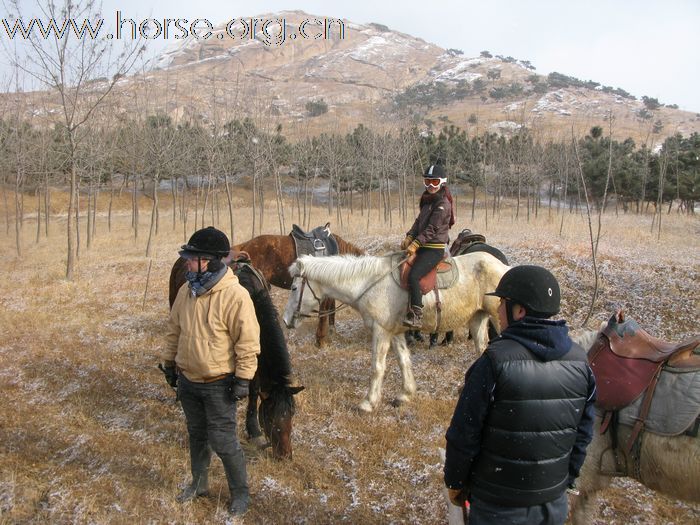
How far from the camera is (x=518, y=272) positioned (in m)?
2.14

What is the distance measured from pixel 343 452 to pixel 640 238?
16.3 m

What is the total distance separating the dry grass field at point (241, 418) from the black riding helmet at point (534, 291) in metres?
2.61

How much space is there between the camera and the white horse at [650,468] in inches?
108

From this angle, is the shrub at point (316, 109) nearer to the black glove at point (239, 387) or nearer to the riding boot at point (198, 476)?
the riding boot at point (198, 476)

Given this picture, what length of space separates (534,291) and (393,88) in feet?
396

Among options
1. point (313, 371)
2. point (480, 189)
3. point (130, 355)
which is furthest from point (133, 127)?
point (480, 189)

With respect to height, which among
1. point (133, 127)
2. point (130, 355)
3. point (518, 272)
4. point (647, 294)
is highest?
point (133, 127)

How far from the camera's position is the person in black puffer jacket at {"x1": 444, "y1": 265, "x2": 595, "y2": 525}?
2.01 meters

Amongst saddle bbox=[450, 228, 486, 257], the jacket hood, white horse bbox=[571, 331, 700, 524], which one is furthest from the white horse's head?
the jacket hood

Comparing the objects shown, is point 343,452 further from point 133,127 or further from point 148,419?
point 133,127

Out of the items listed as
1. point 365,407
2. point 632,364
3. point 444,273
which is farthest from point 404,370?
point 632,364

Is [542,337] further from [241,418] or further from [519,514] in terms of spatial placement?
[241,418]

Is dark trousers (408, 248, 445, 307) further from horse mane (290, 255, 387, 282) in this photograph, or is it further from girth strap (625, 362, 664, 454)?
girth strap (625, 362, 664, 454)

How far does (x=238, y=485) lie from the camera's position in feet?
12.2
